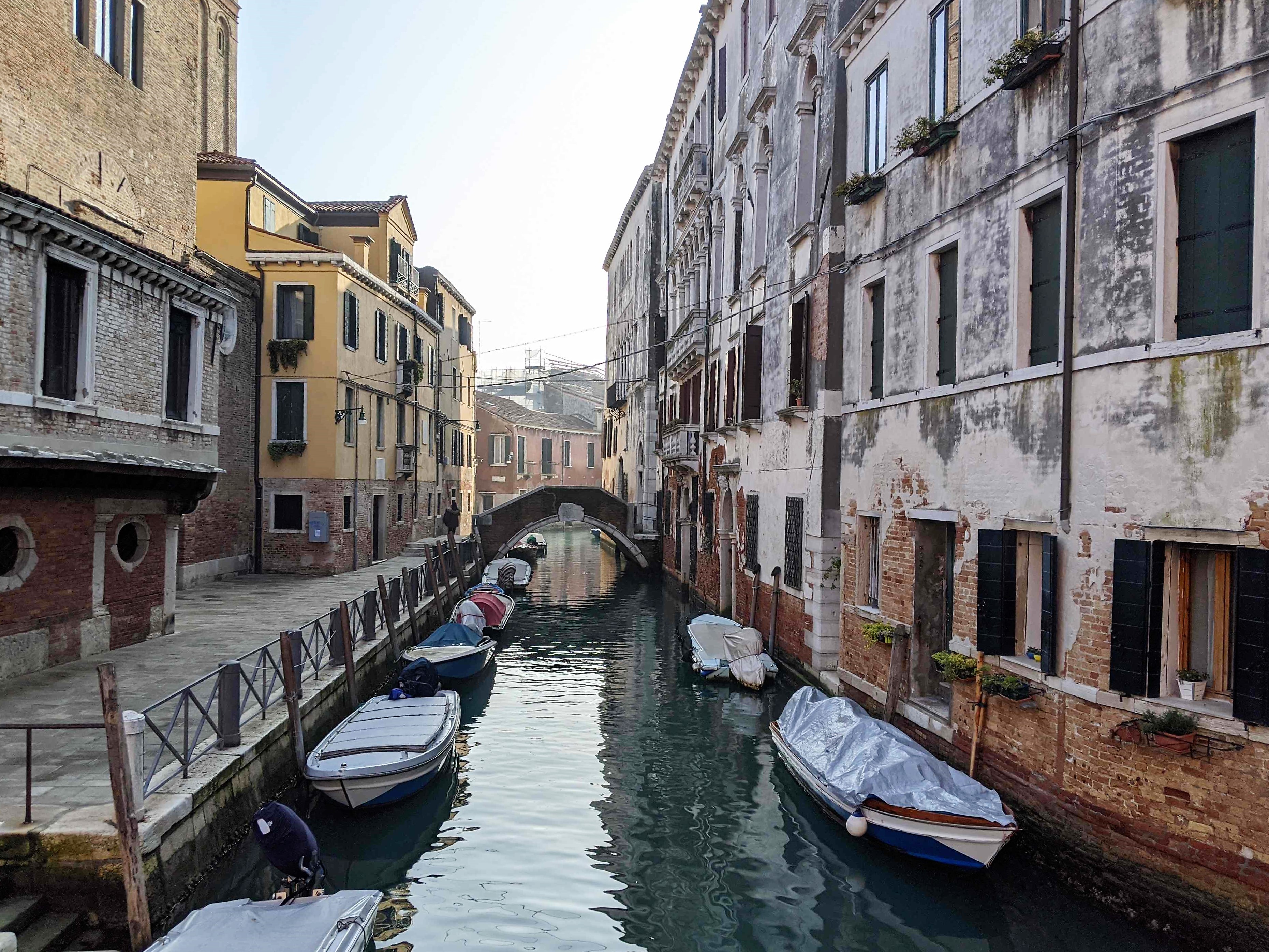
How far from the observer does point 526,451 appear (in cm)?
4947

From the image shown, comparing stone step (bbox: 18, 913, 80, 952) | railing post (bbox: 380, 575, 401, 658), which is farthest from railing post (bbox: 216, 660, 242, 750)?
railing post (bbox: 380, 575, 401, 658)

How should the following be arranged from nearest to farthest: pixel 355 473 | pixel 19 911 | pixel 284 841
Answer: pixel 19 911 → pixel 284 841 → pixel 355 473

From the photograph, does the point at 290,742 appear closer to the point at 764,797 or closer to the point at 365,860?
the point at 365,860

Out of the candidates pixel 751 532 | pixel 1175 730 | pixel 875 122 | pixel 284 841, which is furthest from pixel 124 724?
pixel 751 532

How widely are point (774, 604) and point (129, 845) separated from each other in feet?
34.8

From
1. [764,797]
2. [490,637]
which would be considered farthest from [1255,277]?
[490,637]

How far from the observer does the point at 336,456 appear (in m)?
21.1

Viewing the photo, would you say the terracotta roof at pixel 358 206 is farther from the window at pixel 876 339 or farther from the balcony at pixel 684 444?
the window at pixel 876 339

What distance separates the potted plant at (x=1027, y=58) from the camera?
7.27 meters

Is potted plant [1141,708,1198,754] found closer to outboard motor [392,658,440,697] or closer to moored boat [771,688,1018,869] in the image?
moored boat [771,688,1018,869]

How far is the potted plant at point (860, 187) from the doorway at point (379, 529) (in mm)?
16083

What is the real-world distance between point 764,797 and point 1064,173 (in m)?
6.53

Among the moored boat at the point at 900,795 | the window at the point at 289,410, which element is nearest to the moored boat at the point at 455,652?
the moored boat at the point at 900,795

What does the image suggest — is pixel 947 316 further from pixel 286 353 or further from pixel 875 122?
pixel 286 353
